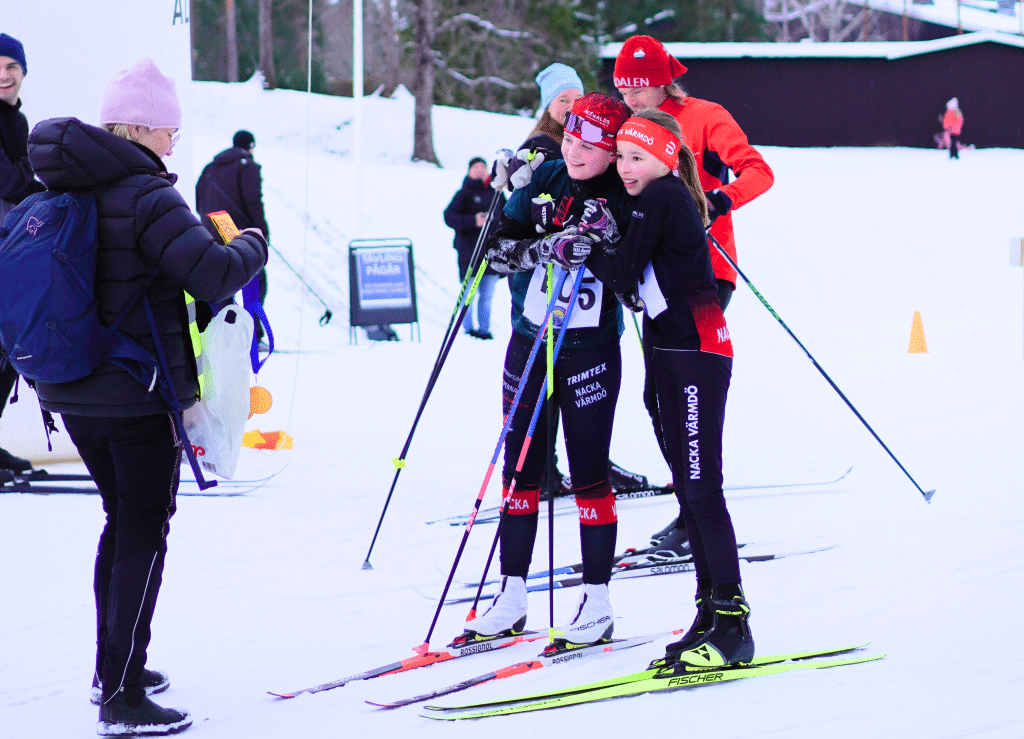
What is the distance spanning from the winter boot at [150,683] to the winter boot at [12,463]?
299 cm

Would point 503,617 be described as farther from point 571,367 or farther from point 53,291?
point 53,291

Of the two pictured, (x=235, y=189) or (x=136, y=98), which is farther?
(x=235, y=189)

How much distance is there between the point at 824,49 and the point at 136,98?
27380mm

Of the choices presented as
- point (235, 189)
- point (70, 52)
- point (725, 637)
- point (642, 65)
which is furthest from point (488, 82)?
point (725, 637)

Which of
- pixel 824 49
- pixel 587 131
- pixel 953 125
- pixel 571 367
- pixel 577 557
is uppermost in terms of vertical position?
pixel 824 49

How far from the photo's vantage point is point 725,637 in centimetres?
328

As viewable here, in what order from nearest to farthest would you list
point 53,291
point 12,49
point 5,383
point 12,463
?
point 53,291
point 12,49
point 5,383
point 12,463

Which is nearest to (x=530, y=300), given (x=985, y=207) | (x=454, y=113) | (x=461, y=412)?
(x=461, y=412)

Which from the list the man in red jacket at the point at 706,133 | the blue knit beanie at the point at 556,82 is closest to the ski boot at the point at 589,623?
the man in red jacket at the point at 706,133

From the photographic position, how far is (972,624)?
11.8 ft

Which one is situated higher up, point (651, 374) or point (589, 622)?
point (651, 374)

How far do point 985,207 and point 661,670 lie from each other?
1898 cm

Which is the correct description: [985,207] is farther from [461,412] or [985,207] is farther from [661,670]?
[661,670]

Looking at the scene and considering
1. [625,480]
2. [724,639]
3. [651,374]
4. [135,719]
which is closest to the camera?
[135,719]
